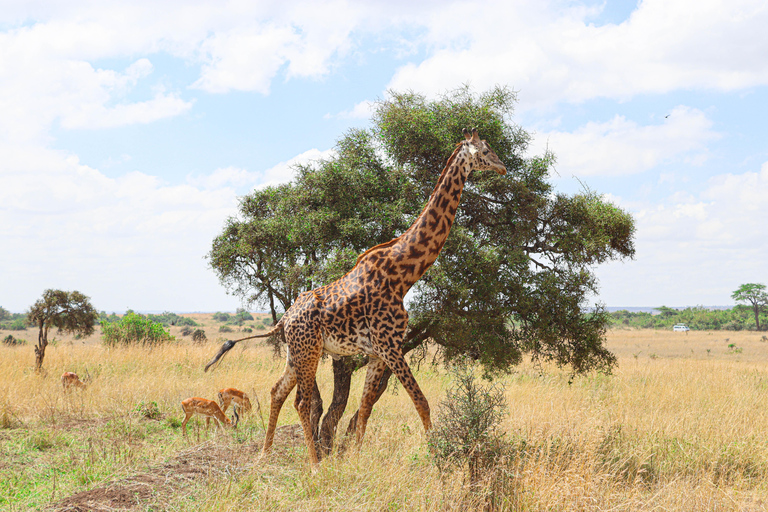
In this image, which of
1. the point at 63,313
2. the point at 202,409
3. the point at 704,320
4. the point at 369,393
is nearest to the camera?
the point at 369,393

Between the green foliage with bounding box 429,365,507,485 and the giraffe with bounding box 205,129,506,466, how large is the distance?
0.31 m

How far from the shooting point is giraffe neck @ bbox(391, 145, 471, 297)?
6777 millimetres

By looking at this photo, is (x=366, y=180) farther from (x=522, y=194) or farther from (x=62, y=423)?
(x=62, y=423)

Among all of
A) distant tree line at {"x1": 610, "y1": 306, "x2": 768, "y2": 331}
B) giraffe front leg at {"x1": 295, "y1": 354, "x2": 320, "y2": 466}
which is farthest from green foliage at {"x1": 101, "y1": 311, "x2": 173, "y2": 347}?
distant tree line at {"x1": 610, "y1": 306, "x2": 768, "y2": 331}

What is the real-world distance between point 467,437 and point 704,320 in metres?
66.2

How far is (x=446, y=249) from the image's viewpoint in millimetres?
7992

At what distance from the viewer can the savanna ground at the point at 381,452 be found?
6.15 metres

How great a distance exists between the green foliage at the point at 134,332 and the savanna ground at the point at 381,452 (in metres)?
5.91

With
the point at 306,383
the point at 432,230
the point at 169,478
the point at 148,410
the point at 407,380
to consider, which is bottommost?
the point at 169,478

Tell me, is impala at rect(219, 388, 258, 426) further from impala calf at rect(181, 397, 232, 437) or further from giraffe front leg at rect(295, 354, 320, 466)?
giraffe front leg at rect(295, 354, 320, 466)

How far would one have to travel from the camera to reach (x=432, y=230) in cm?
680

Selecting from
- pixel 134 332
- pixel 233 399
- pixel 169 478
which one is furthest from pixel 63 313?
pixel 169 478

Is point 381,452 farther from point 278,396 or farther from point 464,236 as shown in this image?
point 464,236

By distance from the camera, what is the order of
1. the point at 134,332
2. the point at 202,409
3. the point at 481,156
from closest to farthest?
the point at 481,156, the point at 202,409, the point at 134,332
